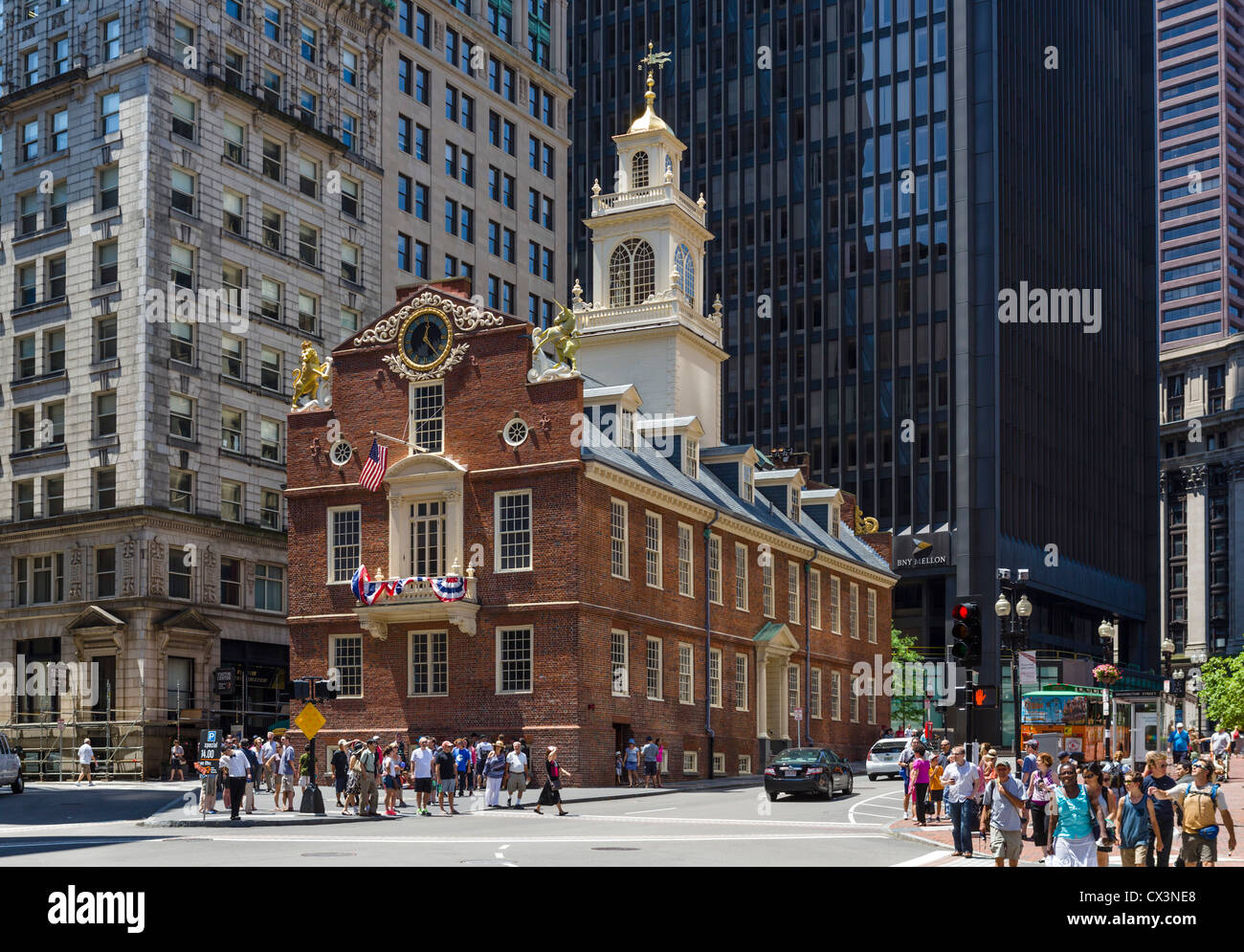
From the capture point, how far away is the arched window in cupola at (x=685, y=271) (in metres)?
67.1

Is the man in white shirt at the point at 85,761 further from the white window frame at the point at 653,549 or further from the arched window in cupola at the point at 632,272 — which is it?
the arched window in cupola at the point at 632,272

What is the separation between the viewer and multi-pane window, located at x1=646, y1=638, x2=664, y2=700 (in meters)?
54.4

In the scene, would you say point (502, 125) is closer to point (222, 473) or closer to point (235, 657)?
point (222, 473)

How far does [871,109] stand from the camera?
372 ft

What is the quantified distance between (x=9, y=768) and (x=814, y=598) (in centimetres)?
3546

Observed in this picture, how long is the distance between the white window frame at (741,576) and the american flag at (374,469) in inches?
655

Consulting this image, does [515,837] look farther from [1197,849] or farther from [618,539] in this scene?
[618,539]

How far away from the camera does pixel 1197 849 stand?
18891 millimetres

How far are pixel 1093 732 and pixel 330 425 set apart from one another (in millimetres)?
29621

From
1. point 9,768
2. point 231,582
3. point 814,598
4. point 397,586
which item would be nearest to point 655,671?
point 397,586

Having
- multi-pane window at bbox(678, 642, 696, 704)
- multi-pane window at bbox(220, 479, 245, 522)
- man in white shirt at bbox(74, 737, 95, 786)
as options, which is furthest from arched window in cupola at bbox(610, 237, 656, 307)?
man in white shirt at bbox(74, 737, 95, 786)

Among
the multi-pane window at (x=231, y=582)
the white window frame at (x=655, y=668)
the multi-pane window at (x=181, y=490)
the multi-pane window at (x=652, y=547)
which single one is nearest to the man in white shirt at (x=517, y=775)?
the white window frame at (x=655, y=668)

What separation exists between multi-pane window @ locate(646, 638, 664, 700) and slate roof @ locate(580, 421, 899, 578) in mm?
5607

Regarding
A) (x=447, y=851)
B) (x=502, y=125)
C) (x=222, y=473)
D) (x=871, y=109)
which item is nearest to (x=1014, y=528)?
(x=871, y=109)
